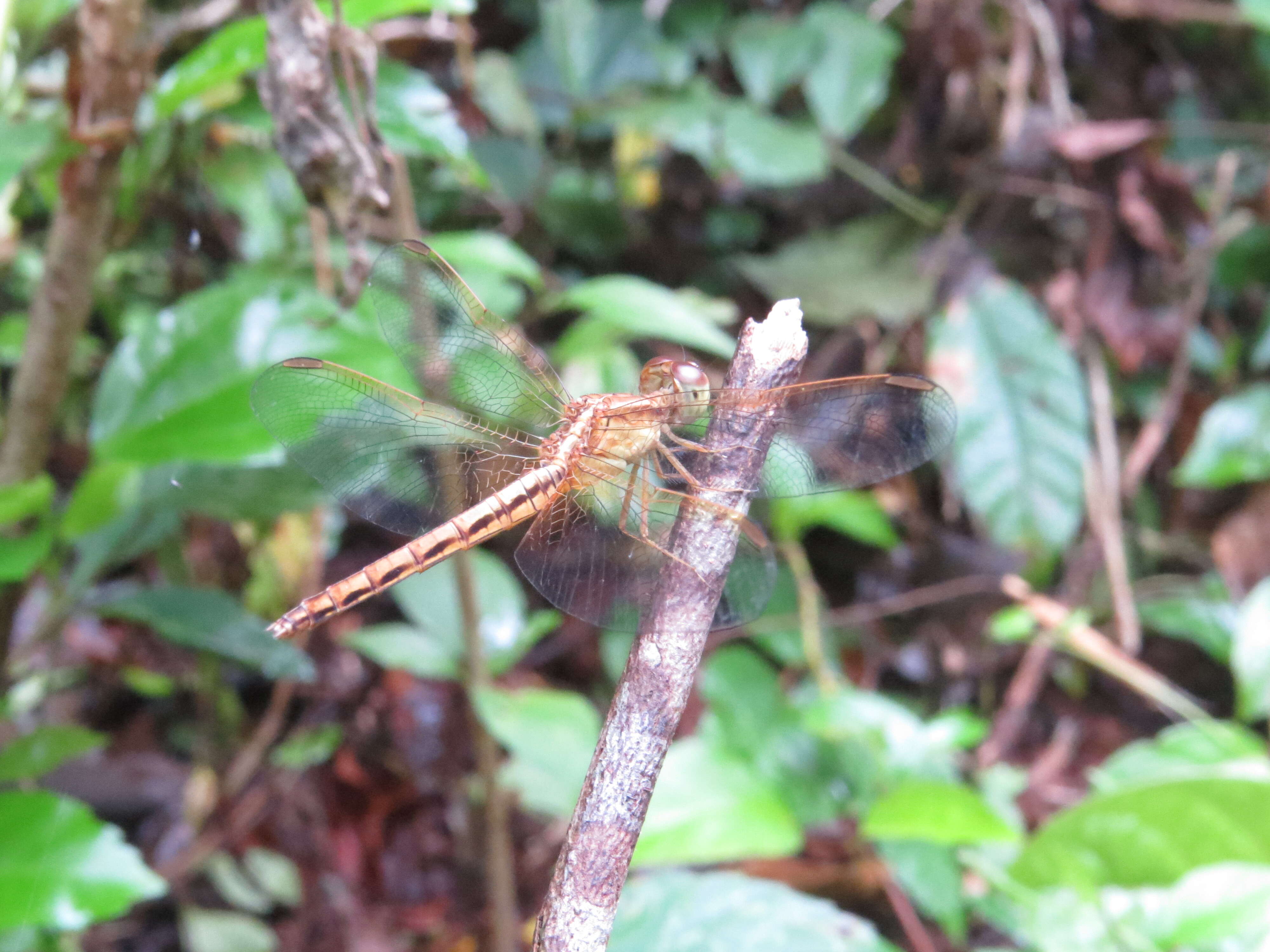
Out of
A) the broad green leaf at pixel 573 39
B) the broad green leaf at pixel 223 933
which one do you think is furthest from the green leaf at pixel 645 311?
the broad green leaf at pixel 223 933

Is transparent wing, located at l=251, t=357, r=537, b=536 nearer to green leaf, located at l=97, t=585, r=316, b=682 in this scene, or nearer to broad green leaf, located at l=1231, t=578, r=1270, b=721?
green leaf, located at l=97, t=585, r=316, b=682

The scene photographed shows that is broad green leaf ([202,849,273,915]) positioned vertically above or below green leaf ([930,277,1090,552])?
below

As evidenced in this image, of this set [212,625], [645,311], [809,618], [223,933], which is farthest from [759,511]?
[223,933]

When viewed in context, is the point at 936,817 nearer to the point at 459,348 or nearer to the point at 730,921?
the point at 730,921

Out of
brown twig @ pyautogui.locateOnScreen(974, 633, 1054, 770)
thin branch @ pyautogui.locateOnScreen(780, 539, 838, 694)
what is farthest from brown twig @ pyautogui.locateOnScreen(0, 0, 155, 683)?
brown twig @ pyautogui.locateOnScreen(974, 633, 1054, 770)

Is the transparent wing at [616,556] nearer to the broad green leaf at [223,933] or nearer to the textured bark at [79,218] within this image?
the textured bark at [79,218]

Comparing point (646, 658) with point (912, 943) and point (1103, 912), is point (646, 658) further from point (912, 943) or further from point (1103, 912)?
point (912, 943)
